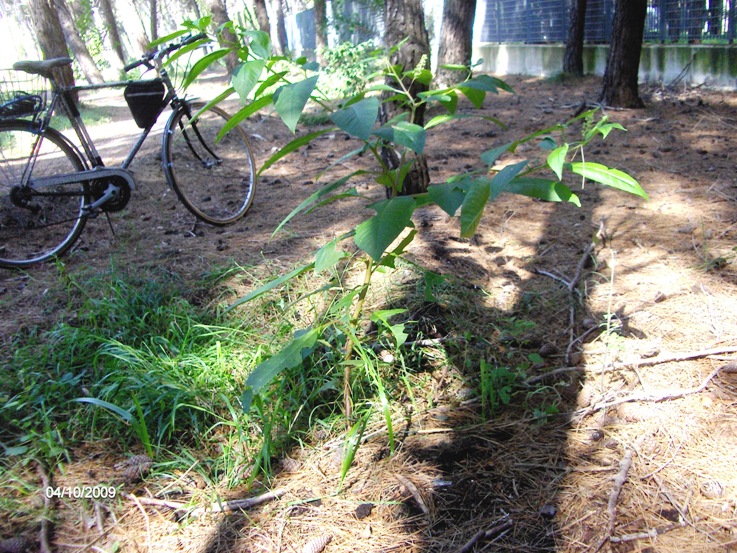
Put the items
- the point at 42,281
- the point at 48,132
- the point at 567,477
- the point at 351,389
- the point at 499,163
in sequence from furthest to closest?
the point at 499,163, the point at 48,132, the point at 42,281, the point at 351,389, the point at 567,477

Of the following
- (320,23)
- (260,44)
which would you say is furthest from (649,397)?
(320,23)

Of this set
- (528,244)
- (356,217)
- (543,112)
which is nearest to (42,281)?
(356,217)

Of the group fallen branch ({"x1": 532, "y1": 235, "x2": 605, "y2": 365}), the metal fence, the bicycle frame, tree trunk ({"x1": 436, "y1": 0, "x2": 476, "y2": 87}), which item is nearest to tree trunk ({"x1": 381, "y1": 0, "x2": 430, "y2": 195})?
fallen branch ({"x1": 532, "y1": 235, "x2": 605, "y2": 365})

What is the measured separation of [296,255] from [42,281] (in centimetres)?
147

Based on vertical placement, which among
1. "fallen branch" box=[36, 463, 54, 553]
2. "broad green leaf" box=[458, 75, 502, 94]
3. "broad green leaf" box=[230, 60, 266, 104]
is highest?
"broad green leaf" box=[230, 60, 266, 104]

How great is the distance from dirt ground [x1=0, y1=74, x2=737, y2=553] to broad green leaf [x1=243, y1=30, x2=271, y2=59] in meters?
0.80

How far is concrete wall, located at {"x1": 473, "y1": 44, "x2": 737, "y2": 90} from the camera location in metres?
6.92

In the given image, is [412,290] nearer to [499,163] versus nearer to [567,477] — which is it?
[567,477]

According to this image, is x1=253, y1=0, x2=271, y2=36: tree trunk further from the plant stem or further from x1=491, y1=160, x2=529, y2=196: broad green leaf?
x1=491, y1=160, x2=529, y2=196: broad green leaf

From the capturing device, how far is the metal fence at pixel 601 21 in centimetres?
732

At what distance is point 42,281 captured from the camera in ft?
10.8

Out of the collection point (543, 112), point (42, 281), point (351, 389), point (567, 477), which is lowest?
point (567, 477)

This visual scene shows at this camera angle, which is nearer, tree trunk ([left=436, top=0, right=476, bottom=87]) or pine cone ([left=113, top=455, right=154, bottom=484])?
pine cone ([left=113, top=455, right=154, bottom=484])

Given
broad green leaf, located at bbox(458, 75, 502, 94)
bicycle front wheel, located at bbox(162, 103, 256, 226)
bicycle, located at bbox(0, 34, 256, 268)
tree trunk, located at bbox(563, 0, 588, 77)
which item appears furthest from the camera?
tree trunk, located at bbox(563, 0, 588, 77)
